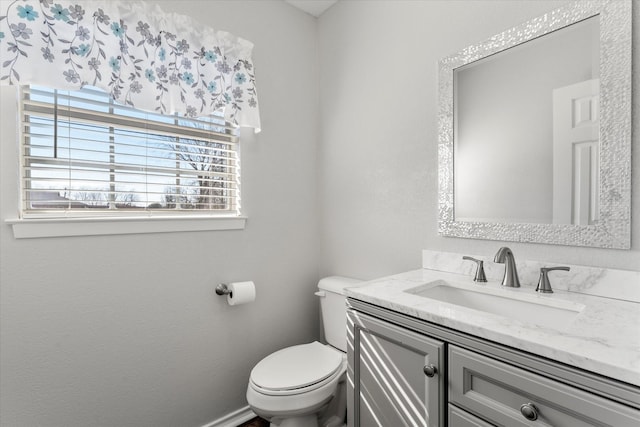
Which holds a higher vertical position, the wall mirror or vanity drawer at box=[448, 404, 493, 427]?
the wall mirror

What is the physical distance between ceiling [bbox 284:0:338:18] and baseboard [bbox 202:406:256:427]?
2505 mm

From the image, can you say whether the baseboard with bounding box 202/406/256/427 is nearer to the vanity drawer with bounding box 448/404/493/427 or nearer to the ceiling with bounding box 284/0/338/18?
the vanity drawer with bounding box 448/404/493/427

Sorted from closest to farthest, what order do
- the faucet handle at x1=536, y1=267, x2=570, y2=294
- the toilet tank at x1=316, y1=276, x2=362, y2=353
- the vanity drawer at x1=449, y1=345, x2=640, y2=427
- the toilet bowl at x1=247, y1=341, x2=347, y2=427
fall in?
the vanity drawer at x1=449, y1=345, x2=640, y2=427, the faucet handle at x1=536, y1=267, x2=570, y2=294, the toilet bowl at x1=247, y1=341, x2=347, y2=427, the toilet tank at x1=316, y1=276, x2=362, y2=353

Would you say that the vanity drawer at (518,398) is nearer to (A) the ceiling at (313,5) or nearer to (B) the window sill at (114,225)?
(B) the window sill at (114,225)

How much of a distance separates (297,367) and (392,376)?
0.65m

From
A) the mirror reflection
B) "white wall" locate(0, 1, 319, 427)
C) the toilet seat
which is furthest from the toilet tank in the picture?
the mirror reflection

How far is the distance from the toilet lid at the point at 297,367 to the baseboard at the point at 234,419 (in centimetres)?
45

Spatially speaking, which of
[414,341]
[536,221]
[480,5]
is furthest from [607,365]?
[480,5]

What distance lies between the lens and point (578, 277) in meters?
1.11

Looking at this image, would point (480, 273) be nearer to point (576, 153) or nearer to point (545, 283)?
point (545, 283)

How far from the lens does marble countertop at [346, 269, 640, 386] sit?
66cm

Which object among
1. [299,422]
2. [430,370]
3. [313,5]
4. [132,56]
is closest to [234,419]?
[299,422]

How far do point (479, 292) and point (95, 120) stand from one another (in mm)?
1795

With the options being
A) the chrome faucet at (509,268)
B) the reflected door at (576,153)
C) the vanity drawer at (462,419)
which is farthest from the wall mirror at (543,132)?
the vanity drawer at (462,419)
